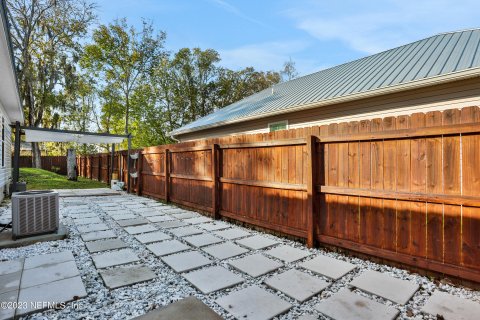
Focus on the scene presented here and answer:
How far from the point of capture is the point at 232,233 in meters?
4.35

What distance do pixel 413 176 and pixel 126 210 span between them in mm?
6135

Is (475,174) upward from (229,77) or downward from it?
downward

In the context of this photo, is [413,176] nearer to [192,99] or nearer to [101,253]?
[101,253]

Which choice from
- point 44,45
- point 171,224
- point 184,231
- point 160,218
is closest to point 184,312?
point 184,231

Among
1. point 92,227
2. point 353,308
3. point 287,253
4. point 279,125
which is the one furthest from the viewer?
point 279,125

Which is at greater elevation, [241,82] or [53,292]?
[241,82]

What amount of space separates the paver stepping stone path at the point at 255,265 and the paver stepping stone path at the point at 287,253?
0.17m

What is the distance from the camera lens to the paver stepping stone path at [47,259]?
2.93 metres

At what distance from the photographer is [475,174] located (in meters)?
2.35

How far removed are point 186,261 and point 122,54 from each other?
18975 mm

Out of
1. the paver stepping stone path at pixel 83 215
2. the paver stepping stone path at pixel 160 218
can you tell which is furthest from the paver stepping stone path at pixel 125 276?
the paver stepping stone path at pixel 83 215

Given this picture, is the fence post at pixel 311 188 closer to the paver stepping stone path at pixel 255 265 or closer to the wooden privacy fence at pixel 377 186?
the wooden privacy fence at pixel 377 186

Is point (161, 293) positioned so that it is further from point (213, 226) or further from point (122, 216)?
point (122, 216)

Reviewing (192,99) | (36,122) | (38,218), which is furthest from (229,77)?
(38,218)
